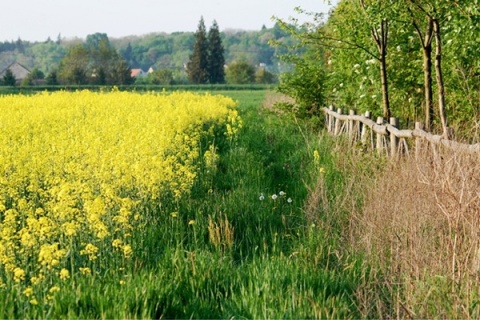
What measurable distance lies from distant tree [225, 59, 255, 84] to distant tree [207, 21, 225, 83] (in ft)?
17.7

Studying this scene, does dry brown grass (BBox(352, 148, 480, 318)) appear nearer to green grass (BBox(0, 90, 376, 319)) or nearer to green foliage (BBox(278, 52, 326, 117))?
green grass (BBox(0, 90, 376, 319))

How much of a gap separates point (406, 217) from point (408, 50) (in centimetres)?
838

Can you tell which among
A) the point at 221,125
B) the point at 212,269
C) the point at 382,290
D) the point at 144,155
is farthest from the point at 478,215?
the point at 221,125

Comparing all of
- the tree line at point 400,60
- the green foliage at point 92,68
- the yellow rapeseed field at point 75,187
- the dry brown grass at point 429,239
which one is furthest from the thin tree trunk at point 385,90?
the green foliage at point 92,68

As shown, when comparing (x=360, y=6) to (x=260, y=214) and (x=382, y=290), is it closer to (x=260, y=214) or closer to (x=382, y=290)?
(x=260, y=214)

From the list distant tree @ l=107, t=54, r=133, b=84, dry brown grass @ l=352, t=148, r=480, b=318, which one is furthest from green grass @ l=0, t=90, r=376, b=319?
distant tree @ l=107, t=54, r=133, b=84

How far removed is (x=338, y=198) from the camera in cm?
759

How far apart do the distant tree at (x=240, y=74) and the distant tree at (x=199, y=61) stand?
310 inches

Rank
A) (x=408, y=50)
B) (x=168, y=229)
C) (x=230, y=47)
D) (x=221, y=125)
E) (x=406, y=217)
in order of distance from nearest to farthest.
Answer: (x=406, y=217)
(x=168, y=229)
(x=408, y=50)
(x=221, y=125)
(x=230, y=47)

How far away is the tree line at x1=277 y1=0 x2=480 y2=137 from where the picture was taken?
11.0 metres

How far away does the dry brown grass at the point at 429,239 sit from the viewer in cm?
490

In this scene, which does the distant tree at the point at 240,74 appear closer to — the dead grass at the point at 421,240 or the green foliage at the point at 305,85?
the green foliage at the point at 305,85

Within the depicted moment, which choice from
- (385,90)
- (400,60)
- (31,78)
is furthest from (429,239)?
(31,78)

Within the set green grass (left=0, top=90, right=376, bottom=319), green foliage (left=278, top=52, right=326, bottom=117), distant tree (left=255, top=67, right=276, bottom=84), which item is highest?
green foliage (left=278, top=52, right=326, bottom=117)
